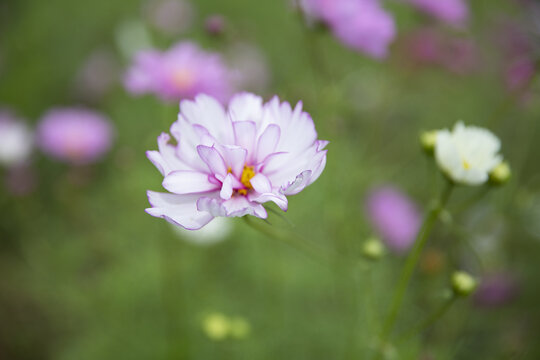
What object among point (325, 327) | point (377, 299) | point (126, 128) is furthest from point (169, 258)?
point (126, 128)

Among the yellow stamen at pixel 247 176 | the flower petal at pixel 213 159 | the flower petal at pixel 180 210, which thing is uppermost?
the yellow stamen at pixel 247 176

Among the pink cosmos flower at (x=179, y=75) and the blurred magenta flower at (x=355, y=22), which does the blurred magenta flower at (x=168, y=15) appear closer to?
the pink cosmos flower at (x=179, y=75)

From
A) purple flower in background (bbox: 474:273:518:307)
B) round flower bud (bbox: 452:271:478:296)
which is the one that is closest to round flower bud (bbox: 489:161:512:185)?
round flower bud (bbox: 452:271:478:296)

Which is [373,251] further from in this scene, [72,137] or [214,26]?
[72,137]

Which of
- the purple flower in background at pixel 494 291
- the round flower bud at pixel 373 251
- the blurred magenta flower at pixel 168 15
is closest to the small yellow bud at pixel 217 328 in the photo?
the round flower bud at pixel 373 251

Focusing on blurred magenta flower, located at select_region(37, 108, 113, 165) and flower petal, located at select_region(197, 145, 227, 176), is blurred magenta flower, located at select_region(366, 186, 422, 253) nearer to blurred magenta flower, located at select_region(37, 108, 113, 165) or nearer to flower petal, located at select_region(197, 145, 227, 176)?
blurred magenta flower, located at select_region(37, 108, 113, 165)

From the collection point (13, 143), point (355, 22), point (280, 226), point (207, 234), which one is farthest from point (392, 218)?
point (13, 143)
